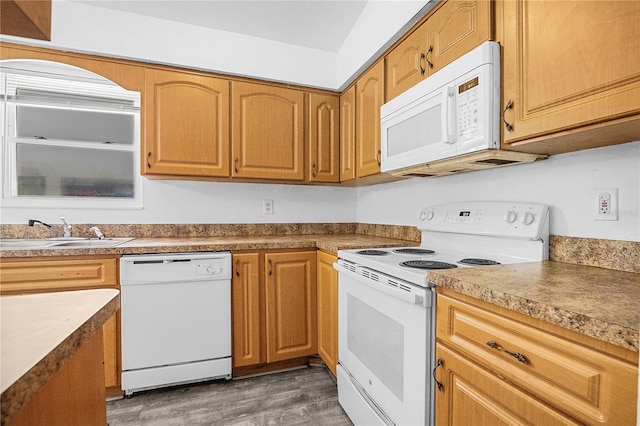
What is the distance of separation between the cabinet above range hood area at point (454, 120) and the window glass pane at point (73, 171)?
2.04 metres

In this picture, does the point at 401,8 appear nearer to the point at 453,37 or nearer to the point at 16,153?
the point at 453,37

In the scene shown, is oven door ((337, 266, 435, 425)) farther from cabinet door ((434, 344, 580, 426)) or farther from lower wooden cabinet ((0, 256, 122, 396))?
lower wooden cabinet ((0, 256, 122, 396))

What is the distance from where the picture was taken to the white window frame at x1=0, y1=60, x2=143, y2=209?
2.17m

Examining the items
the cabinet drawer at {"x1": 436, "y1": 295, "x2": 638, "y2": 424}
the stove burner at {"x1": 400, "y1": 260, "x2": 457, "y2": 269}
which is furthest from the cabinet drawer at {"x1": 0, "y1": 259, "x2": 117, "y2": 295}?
the cabinet drawer at {"x1": 436, "y1": 295, "x2": 638, "y2": 424}

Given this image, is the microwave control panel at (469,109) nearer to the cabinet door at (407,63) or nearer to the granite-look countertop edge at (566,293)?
the cabinet door at (407,63)

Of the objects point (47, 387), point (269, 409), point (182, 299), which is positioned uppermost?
point (47, 387)

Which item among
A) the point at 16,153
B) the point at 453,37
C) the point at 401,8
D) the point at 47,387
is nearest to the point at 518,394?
the point at 47,387

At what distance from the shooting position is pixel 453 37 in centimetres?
140

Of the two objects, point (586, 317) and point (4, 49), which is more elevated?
point (4, 49)

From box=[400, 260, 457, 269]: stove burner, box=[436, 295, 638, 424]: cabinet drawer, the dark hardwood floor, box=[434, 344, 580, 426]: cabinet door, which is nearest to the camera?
box=[436, 295, 638, 424]: cabinet drawer

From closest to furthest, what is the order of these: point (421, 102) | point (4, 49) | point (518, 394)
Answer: point (518, 394) → point (421, 102) → point (4, 49)

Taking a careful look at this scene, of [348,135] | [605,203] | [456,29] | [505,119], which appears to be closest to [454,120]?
[505,119]

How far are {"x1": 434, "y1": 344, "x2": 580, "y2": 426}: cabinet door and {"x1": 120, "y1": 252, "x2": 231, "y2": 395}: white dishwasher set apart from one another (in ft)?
4.56

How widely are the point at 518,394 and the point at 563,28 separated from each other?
1.10 m
